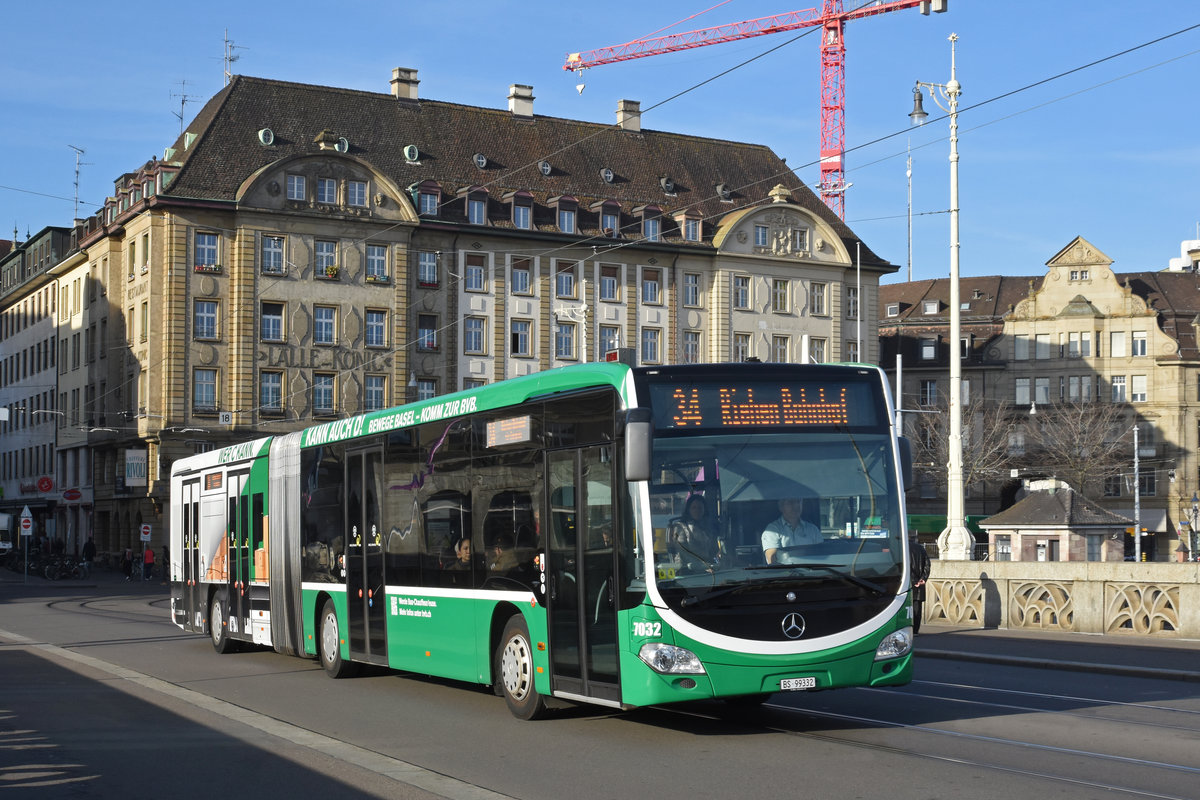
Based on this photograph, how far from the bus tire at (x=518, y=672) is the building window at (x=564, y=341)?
55.6 meters

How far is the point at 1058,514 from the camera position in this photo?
150 feet

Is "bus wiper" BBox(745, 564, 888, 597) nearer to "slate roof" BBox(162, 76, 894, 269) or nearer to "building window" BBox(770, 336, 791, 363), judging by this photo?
"slate roof" BBox(162, 76, 894, 269)

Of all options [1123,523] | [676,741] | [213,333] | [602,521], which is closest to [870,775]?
[676,741]

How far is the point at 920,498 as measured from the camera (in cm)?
8650

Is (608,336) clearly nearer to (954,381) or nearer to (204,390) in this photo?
(204,390)

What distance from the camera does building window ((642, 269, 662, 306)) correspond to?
7162cm

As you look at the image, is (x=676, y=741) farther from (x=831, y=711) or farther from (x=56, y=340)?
(x=56, y=340)

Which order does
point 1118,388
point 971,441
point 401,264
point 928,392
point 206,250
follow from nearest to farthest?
point 206,250 < point 401,264 < point 971,441 < point 1118,388 < point 928,392

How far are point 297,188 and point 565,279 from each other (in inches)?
507

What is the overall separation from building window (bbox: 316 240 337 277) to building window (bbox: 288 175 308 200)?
1.97 metres

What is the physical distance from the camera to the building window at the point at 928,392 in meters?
91.2

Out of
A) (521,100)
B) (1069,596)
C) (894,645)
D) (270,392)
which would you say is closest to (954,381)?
(1069,596)

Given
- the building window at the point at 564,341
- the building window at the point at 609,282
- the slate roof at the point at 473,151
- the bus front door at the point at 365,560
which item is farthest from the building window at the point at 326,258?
the bus front door at the point at 365,560

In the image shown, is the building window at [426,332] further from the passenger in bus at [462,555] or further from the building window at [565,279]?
the passenger in bus at [462,555]
